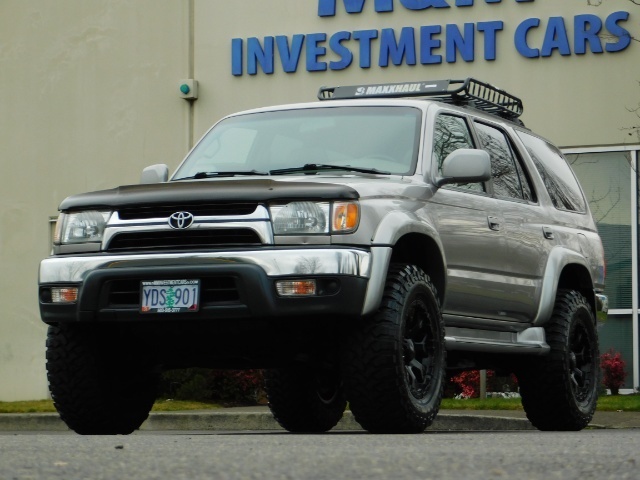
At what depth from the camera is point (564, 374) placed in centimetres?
1002

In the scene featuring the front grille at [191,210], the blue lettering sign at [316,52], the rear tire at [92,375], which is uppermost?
the blue lettering sign at [316,52]

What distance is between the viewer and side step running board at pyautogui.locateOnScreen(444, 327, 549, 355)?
8.93m

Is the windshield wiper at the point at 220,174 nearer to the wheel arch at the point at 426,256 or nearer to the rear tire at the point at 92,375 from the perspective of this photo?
the wheel arch at the point at 426,256

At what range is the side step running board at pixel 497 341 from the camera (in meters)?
8.93

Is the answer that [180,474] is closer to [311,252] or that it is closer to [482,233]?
[311,252]

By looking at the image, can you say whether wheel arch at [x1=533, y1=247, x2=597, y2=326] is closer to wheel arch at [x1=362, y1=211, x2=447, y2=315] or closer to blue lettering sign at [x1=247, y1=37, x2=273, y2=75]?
wheel arch at [x1=362, y1=211, x2=447, y2=315]

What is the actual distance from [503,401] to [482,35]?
17.7ft

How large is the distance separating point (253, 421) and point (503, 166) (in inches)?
210

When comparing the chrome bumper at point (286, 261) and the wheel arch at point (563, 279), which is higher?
the chrome bumper at point (286, 261)

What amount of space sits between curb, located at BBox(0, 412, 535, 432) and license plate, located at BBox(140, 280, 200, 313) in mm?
5739

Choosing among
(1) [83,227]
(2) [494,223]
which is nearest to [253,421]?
(2) [494,223]

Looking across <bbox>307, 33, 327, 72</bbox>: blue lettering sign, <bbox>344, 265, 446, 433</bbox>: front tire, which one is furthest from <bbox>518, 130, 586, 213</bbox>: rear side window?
<bbox>307, 33, 327, 72</bbox>: blue lettering sign

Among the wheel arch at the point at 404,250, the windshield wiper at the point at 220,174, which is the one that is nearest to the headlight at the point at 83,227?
the windshield wiper at the point at 220,174

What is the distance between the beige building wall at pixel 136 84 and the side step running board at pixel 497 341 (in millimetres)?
8880
